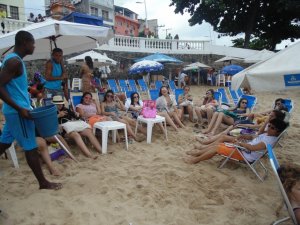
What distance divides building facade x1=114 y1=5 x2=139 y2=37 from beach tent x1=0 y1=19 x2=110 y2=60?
138ft

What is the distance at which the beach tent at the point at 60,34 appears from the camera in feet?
14.7

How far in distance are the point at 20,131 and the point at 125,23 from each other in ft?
169

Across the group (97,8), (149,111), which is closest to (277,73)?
(149,111)

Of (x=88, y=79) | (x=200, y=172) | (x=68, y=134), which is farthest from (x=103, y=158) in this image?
(x=88, y=79)

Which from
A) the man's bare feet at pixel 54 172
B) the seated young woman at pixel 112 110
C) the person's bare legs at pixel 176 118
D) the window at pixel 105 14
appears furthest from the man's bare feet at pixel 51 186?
the window at pixel 105 14

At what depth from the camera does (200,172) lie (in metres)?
3.89

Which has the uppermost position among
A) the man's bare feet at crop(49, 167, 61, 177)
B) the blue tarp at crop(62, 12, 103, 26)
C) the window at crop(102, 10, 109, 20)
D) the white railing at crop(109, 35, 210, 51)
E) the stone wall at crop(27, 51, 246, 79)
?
the window at crop(102, 10, 109, 20)

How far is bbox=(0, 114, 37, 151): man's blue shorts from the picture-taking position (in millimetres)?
2725

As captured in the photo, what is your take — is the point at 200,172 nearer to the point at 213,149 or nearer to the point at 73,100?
the point at 213,149

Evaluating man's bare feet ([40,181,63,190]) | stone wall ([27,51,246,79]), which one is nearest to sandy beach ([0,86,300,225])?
man's bare feet ([40,181,63,190])

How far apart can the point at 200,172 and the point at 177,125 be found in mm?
2780

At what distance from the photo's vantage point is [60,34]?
183 inches

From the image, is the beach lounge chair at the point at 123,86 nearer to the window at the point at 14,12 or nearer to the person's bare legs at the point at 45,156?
the person's bare legs at the point at 45,156

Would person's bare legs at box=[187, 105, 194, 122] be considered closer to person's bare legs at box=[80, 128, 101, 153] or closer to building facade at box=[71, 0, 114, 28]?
person's bare legs at box=[80, 128, 101, 153]
